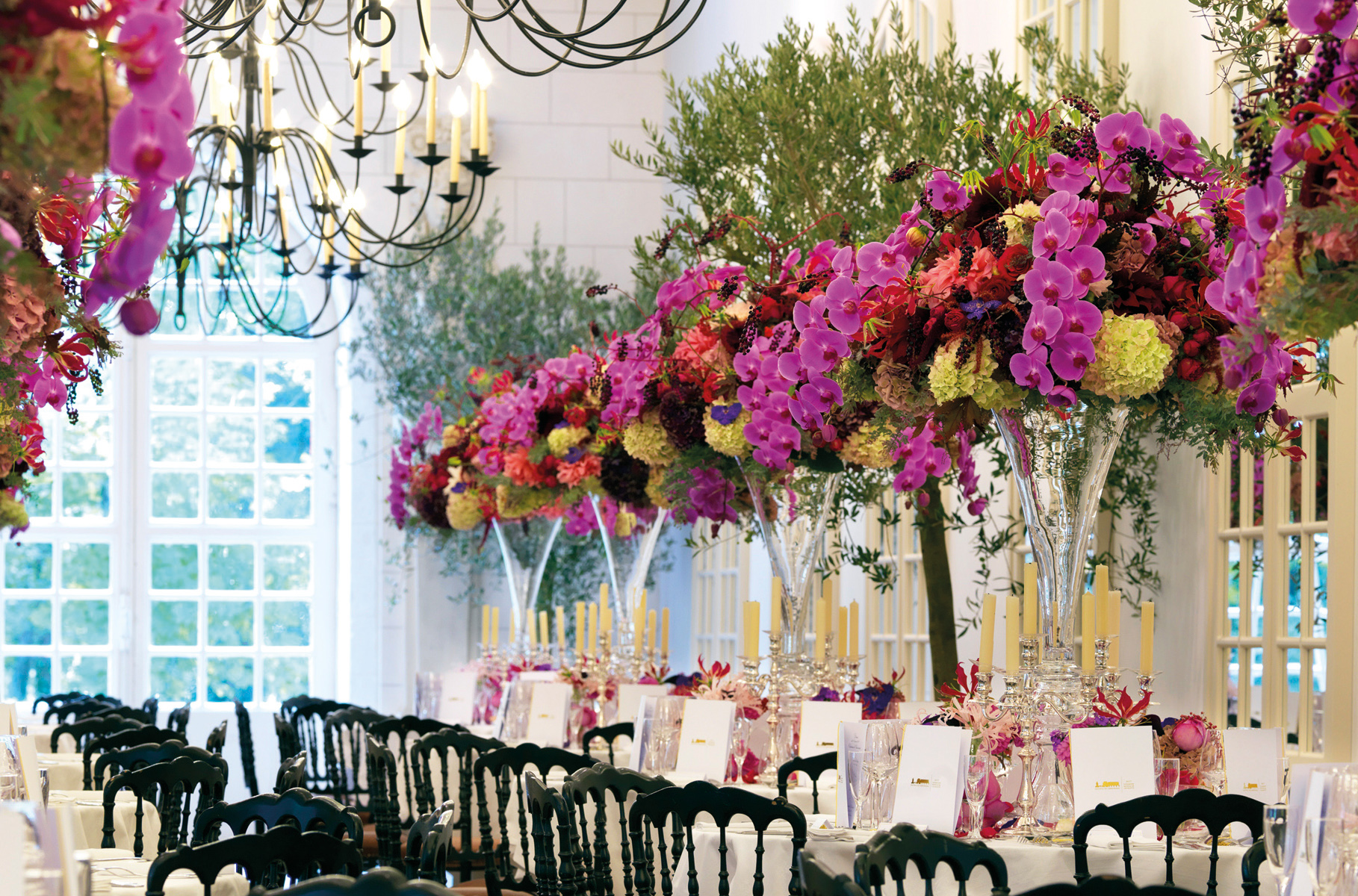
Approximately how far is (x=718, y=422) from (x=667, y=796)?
4.27 feet

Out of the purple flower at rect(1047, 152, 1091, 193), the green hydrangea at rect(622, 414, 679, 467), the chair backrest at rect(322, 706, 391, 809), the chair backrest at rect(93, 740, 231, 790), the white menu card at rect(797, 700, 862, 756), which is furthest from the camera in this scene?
the chair backrest at rect(322, 706, 391, 809)

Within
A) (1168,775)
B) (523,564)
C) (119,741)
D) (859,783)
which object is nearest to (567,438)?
(119,741)

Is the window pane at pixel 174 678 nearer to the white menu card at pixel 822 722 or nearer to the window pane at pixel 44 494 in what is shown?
the window pane at pixel 44 494

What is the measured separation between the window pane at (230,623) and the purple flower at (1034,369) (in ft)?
Result: 26.1

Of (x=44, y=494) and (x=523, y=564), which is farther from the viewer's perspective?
(x=44, y=494)

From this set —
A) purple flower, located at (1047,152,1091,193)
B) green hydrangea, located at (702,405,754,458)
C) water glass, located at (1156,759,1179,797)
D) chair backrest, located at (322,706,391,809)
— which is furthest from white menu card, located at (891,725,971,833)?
chair backrest, located at (322,706,391,809)

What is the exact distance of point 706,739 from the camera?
3.55 metres

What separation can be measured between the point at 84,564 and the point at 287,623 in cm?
136

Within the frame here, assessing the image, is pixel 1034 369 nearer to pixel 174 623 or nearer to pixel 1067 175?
pixel 1067 175

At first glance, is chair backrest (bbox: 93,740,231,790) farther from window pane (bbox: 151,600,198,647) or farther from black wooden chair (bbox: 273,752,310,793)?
window pane (bbox: 151,600,198,647)

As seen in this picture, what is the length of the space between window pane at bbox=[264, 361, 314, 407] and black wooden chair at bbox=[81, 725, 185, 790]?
5.43 m

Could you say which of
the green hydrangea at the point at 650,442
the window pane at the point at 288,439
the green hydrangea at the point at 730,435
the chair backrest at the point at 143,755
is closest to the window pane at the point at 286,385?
the window pane at the point at 288,439

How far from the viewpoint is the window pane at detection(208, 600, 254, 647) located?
9.47 m

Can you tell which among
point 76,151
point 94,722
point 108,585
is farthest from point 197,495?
point 76,151
